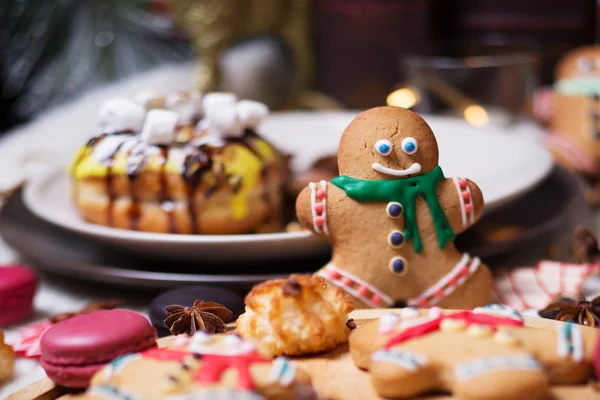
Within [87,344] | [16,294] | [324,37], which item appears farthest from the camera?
[324,37]

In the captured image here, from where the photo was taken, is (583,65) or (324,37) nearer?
(583,65)

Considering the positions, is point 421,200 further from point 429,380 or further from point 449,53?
point 449,53

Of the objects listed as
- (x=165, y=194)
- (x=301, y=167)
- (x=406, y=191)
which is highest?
(x=406, y=191)

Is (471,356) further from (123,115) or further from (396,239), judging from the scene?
(123,115)

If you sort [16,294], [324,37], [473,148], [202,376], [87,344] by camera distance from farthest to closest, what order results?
[324,37] → [473,148] → [16,294] → [87,344] → [202,376]

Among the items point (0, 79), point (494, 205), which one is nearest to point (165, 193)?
point (494, 205)

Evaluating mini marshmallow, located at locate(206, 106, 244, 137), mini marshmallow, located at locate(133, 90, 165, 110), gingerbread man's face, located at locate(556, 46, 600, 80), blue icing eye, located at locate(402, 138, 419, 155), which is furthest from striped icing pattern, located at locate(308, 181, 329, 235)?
gingerbread man's face, located at locate(556, 46, 600, 80)

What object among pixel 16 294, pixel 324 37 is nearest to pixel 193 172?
pixel 16 294
